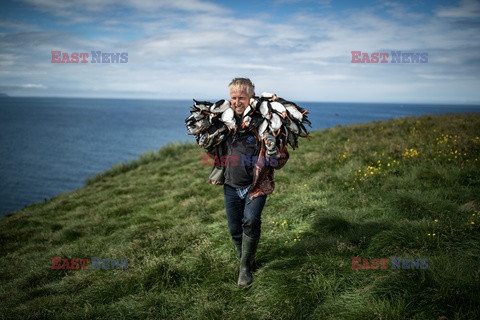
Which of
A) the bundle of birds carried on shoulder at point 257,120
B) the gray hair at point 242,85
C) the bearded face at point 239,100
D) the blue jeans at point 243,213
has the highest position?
the gray hair at point 242,85

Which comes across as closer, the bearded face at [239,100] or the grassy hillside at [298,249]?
the grassy hillside at [298,249]

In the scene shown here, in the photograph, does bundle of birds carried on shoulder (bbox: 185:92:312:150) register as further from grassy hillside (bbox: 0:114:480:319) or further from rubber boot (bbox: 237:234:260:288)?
grassy hillside (bbox: 0:114:480:319)

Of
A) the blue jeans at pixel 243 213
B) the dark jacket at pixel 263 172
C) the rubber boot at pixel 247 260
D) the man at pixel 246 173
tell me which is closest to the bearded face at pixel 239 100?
the man at pixel 246 173

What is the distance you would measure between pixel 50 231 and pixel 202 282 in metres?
6.69

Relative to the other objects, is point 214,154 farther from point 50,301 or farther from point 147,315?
point 50,301

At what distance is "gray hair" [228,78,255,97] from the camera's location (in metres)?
3.81

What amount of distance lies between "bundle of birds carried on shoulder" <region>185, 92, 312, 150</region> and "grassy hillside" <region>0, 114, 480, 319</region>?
1.90 m

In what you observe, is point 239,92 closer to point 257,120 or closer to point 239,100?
point 239,100

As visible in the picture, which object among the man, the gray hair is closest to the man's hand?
the man

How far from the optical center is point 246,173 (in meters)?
3.88

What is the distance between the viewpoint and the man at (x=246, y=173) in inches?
150

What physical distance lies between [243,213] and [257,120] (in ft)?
4.39

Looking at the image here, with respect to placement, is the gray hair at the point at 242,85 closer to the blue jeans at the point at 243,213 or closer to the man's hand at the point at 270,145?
the man's hand at the point at 270,145

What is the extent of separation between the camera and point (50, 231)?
339 inches
